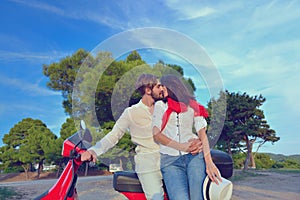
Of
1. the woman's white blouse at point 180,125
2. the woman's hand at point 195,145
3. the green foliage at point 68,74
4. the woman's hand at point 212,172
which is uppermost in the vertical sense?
the green foliage at point 68,74

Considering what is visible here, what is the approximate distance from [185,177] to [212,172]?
17cm

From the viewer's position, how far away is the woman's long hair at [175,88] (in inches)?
66.9

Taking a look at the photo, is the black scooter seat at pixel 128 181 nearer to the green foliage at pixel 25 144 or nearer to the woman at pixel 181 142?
the woman at pixel 181 142

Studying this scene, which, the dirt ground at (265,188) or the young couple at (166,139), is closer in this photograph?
the young couple at (166,139)

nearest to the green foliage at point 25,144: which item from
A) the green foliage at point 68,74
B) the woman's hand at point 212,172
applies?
the green foliage at point 68,74

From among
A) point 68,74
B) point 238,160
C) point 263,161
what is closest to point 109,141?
point 68,74

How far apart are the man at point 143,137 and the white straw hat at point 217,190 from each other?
0.86 ft

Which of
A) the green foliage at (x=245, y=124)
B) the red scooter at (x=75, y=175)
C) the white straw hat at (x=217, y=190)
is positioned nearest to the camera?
the white straw hat at (x=217, y=190)

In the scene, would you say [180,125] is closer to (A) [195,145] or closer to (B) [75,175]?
(A) [195,145]

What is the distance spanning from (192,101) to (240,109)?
11939mm

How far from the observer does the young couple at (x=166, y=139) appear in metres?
1.69

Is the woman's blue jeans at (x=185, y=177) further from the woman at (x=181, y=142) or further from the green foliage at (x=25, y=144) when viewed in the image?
the green foliage at (x=25, y=144)

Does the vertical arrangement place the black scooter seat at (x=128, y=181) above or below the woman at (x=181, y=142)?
below

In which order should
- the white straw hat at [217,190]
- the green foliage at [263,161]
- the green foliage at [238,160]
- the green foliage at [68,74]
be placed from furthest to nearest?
1. the green foliage at [263,161]
2. the green foliage at [238,160]
3. the green foliage at [68,74]
4. the white straw hat at [217,190]
